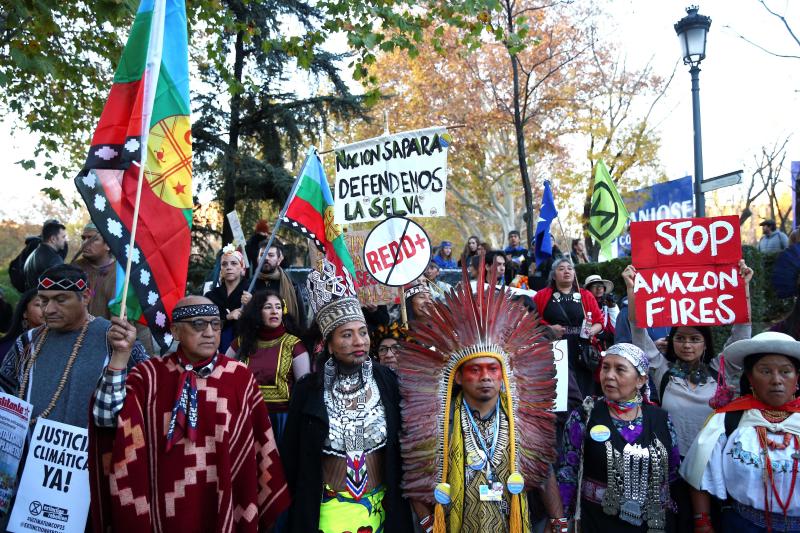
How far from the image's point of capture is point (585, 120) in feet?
65.2

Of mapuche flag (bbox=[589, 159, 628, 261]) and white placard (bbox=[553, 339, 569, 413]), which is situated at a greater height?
mapuche flag (bbox=[589, 159, 628, 261])

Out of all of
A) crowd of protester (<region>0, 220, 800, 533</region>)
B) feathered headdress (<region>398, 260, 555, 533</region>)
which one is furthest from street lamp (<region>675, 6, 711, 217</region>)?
feathered headdress (<region>398, 260, 555, 533</region>)

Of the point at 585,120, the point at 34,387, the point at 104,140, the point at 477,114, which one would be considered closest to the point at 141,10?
the point at 104,140

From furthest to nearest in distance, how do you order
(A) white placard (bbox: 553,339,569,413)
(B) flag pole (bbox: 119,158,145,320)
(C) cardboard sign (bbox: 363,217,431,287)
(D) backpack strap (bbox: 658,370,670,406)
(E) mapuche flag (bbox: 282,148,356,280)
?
(E) mapuche flag (bbox: 282,148,356,280) < (C) cardboard sign (bbox: 363,217,431,287) < (A) white placard (bbox: 553,339,569,413) < (D) backpack strap (bbox: 658,370,670,406) < (B) flag pole (bbox: 119,158,145,320)

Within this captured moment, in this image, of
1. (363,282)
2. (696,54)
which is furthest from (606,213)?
(363,282)

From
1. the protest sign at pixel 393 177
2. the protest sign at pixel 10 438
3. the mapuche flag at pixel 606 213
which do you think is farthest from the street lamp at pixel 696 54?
the protest sign at pixel 10 438

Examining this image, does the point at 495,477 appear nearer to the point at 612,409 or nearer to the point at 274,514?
the point at 612,409

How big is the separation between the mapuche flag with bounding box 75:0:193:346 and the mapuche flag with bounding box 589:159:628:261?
791cm

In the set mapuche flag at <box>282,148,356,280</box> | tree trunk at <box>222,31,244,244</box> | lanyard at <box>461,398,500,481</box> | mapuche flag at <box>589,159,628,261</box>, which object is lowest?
lanyard at <box>461,398,500,481</box>

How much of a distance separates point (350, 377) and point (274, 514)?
821 millimetres

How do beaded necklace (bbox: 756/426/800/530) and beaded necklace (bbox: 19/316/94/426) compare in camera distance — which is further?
beaded necklace (bbox: 19/316/94/426)

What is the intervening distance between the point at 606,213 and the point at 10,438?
8.77 metres

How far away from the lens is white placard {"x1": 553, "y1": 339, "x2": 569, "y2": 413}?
530cm

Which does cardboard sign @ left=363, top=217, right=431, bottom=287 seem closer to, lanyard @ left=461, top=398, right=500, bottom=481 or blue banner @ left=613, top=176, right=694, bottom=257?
lanyard @ left=461, top=398, right=500, bottom=481
